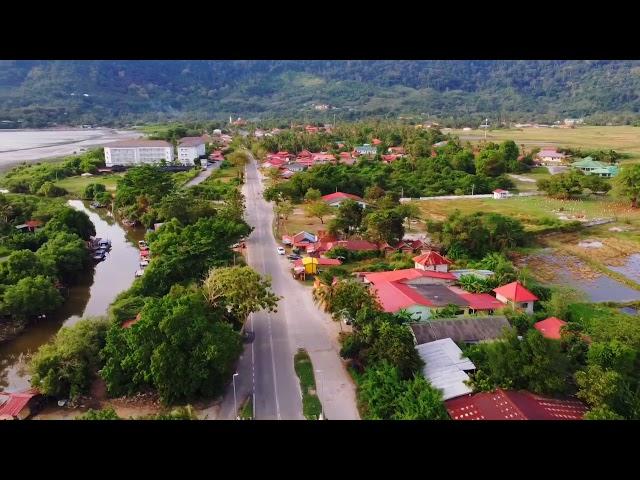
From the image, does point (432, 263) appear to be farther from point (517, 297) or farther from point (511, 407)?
point (511, 407)

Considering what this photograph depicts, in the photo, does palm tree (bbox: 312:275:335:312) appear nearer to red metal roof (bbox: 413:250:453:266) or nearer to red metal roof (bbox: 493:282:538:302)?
red metal roof (bbox: 413:250:453:266)

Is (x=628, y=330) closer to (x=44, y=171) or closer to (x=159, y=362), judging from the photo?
(x=159, y=362)

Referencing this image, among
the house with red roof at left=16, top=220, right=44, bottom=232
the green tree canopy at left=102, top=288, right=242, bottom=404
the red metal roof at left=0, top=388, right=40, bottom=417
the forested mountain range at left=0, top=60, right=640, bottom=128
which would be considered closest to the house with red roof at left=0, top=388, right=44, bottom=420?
the red metal roof at left=0, top=388, right=40, bottom=417

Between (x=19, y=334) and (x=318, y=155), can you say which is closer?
(x=19, y=334)

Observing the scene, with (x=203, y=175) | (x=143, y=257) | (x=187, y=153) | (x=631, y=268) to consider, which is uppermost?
(x=187, y=153)

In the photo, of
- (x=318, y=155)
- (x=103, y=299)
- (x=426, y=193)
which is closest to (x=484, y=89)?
(x=318, y=155)

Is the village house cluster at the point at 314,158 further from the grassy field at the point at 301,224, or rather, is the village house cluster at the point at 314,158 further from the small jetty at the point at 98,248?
the small jetty at the point at 98,248

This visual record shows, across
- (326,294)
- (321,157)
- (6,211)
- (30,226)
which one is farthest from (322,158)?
(326,294)
